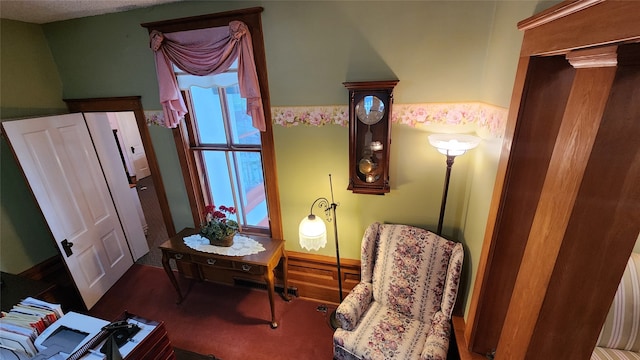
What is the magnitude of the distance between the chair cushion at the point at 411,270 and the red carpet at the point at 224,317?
0.71 m

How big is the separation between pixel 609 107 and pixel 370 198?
1.51m

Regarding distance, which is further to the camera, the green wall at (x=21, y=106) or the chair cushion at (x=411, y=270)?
the green wall at (x=21, y=106)

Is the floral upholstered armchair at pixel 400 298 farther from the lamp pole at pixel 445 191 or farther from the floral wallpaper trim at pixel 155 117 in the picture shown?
the floral wallpaper trim at pixel 155 117

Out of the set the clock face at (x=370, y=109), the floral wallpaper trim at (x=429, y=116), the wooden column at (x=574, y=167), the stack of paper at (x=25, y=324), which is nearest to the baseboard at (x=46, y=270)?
the stack of paper at (x=25, y=324)

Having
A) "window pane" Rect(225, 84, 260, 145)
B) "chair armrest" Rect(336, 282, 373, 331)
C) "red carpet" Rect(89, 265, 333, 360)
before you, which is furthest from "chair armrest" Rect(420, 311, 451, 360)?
"window pane" Rect(225, 84, 260, 145)

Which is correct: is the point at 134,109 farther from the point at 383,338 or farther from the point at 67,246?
the point at 383,338

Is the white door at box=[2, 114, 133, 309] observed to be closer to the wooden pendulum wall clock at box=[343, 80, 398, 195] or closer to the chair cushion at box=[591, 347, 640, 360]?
the wooden pendulum wall clock at box=[343, 80, 398, 195]

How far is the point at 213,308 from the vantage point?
2.54m

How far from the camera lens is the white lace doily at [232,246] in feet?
7.38

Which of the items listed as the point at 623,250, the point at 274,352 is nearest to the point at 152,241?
the point at 274,352

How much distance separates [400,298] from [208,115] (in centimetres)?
225

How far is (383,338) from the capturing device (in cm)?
176

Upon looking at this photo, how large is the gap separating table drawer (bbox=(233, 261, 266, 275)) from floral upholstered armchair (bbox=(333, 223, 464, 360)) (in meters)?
0.72

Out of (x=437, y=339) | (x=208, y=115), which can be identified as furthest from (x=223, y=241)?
(x=437, y=339)
